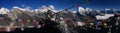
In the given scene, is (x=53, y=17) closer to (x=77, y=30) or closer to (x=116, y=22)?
(x=77, y=30)

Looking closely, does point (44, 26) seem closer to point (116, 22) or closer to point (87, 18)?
point (87, 18)

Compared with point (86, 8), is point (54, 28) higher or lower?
lower

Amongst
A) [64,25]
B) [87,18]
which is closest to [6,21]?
[64,25]

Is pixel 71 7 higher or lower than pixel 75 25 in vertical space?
higher

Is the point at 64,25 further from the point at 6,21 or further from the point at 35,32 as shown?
the point at 6,21

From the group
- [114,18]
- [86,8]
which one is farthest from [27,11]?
[114,18]

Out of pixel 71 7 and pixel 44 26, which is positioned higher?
pixel 71 7

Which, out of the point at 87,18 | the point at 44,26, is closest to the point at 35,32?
the point at 44,26
